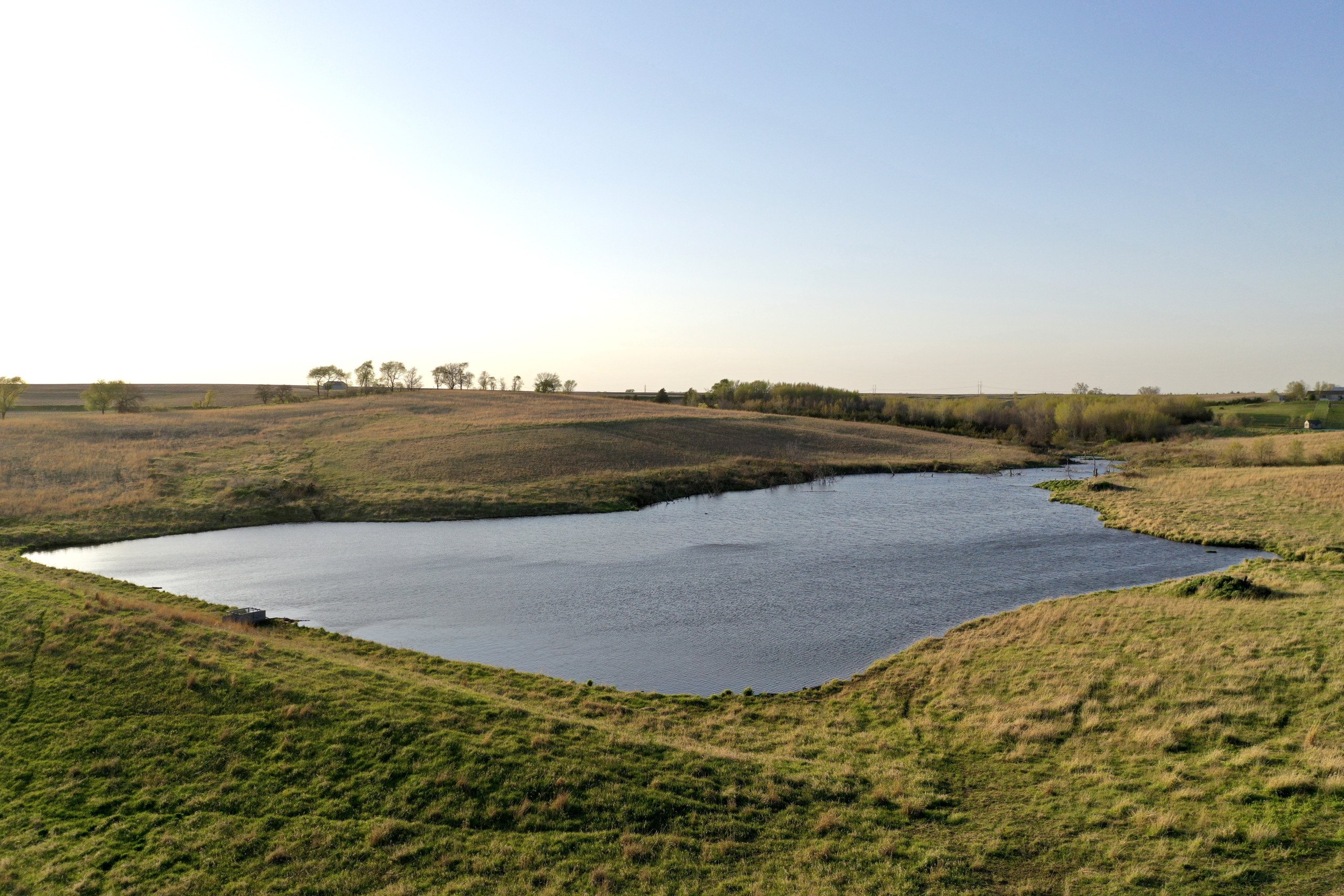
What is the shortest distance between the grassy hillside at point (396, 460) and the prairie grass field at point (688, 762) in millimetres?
20641

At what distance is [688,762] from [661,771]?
608mm

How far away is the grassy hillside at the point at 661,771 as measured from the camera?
10.2 m

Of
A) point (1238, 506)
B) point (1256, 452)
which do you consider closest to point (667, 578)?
point (1238, 506)

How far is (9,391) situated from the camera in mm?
89000

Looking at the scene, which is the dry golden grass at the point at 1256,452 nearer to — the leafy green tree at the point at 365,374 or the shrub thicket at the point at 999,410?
the shrub thicket at the point at 999,410

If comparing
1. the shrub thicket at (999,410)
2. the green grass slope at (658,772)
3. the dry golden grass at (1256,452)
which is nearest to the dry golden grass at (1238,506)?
the dry golden grass at (1256,452)

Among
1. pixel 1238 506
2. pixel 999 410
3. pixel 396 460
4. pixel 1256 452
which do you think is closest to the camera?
pixel 1238 506

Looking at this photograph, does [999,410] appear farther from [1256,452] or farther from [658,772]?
[658,772]

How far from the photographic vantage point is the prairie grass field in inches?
404

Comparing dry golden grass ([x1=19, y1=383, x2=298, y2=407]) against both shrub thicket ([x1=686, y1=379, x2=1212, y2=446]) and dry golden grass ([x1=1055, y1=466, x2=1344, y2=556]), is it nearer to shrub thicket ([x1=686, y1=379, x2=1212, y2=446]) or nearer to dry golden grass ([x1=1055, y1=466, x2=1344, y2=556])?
shrub thicket ([x1=686, y1=379, x2=1212, y2=446])

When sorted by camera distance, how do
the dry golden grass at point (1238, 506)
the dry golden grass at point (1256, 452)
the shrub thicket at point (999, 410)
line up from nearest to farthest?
the dry golden grass at point (1238, 506)
the dry golden grass at point (1256, 452)
the shrub thicket at point (999, 410)

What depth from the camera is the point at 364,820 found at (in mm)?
11344

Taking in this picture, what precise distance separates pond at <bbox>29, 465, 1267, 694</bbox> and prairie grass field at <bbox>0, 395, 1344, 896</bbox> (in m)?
2.14

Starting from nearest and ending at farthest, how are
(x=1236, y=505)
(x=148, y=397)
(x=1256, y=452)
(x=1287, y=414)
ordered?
(x=1236, y=505) < (x=1256, y=452) < (x=1287, y=414) < (x=148, y=397)
